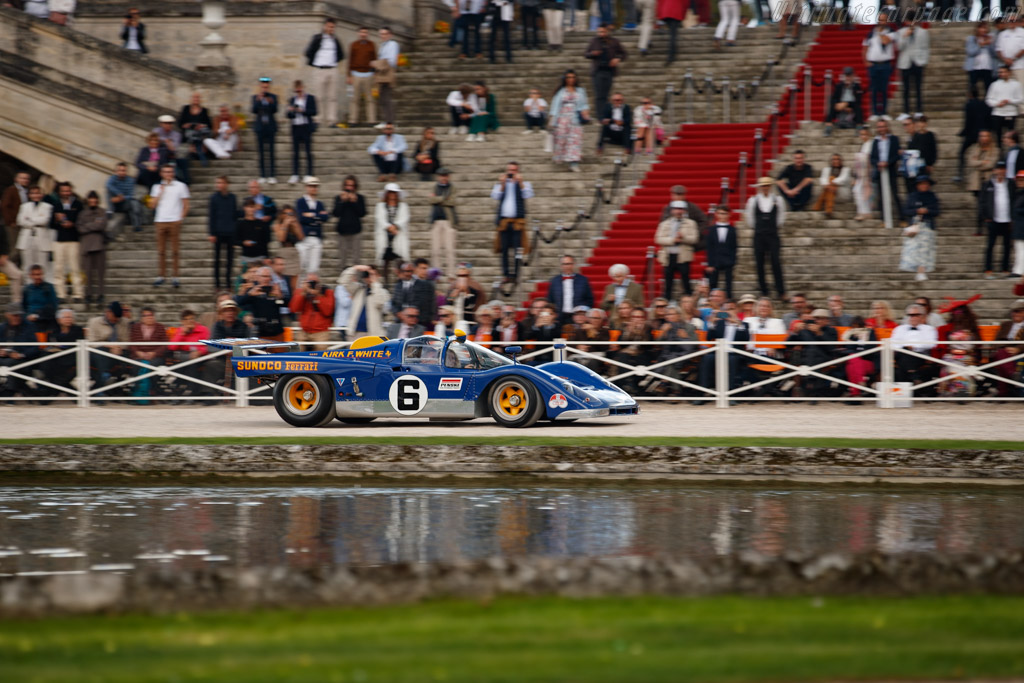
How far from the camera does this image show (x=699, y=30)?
3238 cm

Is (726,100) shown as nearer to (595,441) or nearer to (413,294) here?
(413,294)

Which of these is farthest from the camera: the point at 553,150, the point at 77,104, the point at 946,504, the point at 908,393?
the point at 77,104

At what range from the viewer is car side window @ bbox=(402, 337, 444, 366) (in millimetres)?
16484

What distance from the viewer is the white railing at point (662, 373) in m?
18.4

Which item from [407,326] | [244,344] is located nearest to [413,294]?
[407,326]

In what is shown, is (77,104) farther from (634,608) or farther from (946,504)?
(634,608)

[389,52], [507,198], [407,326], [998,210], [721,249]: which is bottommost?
[407,326]

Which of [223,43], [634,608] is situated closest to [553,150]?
[223,43]

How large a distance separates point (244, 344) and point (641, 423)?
Answer: 18.4 ft

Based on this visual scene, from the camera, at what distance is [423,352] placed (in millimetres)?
16484

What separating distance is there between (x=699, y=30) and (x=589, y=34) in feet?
9.06

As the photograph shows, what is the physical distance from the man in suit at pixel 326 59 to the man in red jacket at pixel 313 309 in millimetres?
6966

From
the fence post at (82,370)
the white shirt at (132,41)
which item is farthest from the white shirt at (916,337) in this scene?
the white shirt at (132,41)

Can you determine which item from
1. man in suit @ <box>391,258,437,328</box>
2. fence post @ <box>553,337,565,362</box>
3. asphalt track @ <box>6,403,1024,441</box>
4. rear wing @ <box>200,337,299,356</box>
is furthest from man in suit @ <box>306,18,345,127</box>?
asphalt track @ <box>6,403,1024,441</box>
